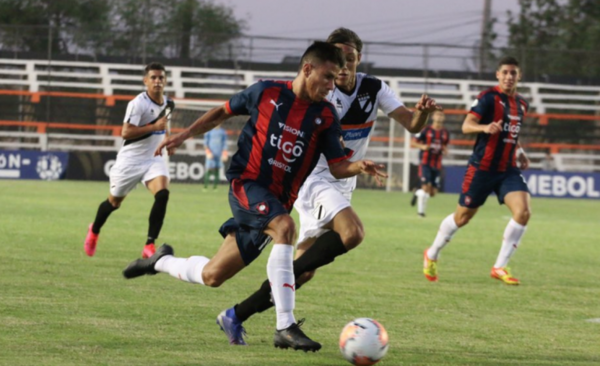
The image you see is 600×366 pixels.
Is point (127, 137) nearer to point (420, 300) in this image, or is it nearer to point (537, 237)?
point (420, 300)

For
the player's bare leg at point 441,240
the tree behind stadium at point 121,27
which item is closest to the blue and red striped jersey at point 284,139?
the player's bare leg at point 441,240

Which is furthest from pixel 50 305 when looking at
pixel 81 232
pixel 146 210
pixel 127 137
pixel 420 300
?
pixel 146 210

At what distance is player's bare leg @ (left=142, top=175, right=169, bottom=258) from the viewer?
11156 millimetres

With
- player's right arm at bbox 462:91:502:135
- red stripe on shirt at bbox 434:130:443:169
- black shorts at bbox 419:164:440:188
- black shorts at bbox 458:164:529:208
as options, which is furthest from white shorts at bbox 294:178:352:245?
red stripe on shirt at bbox 434:130:443:169

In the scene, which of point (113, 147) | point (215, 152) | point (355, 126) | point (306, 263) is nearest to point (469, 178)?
point (355, 126)

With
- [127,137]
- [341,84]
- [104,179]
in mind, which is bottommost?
[104,179]

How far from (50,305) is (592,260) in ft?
25.2

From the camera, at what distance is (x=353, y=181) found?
7.68 m

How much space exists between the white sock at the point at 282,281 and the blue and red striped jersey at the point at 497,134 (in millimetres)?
4849

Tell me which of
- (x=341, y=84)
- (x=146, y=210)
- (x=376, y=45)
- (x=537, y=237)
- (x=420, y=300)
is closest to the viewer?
(x=341, y=84)

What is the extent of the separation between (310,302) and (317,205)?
1.58 m

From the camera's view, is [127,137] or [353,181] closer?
[353,181]

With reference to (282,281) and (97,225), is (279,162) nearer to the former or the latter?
(282,281)

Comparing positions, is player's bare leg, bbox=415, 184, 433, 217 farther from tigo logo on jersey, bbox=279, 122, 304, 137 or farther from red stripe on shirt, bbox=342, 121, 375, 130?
tigo logo on jersey, bbox=279, 122, 304, 137
